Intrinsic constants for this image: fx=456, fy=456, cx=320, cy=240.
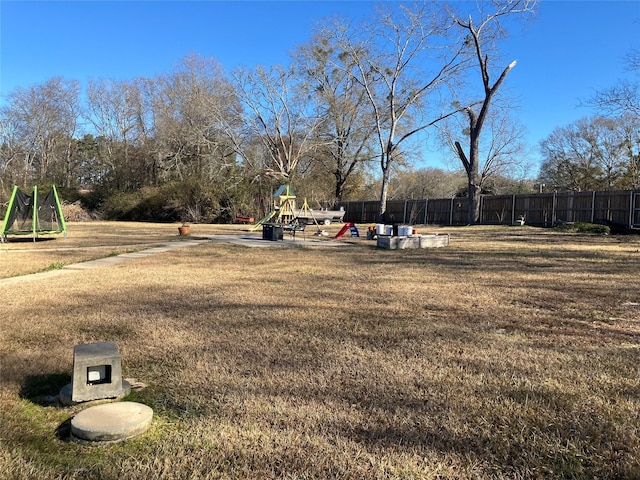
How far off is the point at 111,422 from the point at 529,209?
28101 mm

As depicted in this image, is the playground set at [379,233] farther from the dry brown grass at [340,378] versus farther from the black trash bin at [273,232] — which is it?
the dry brown grass at [340,378]

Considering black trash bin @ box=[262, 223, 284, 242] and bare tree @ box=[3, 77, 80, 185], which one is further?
bare tree @ box=[3, 77, 80, 185]

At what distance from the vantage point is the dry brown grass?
219cm

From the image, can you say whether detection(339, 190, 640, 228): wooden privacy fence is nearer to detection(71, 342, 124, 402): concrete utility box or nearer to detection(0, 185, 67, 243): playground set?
detection(0, 185, 67, 243): playground set

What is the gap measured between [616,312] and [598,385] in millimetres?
2427

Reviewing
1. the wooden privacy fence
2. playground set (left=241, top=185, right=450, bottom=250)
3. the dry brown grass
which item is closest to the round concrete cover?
the dry brown grass

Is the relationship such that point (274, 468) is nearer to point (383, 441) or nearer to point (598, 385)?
point (383, 441)

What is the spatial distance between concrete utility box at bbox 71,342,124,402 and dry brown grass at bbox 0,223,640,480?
15 centimetres

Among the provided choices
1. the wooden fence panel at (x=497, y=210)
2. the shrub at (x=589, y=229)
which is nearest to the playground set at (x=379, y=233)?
the shrub at (x=589, y=229)

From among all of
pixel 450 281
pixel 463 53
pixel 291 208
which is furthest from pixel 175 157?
pixel 450 281

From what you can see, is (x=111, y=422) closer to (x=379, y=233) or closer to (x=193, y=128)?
(x=379, y=233)

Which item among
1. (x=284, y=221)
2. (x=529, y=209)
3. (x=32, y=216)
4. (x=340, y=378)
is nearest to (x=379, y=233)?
(x=284, y=221)

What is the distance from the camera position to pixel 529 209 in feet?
88.4

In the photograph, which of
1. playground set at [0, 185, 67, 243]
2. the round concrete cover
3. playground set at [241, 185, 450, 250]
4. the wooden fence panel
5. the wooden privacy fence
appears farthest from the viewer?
the wooden fence panel
